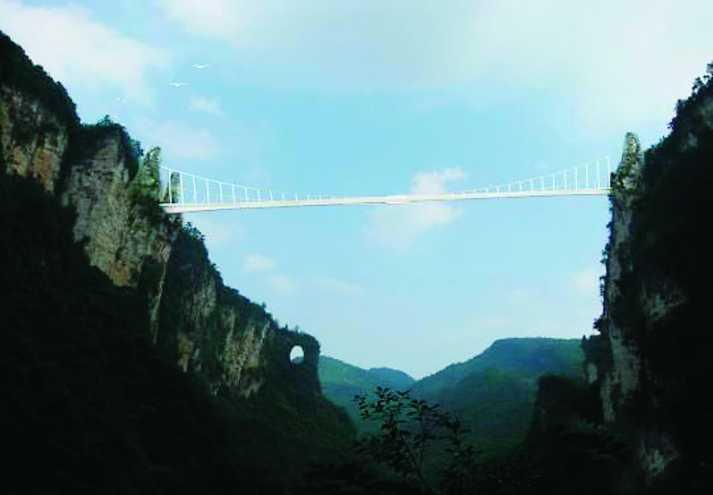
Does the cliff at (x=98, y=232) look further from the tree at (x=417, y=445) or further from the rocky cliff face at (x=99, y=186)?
the tree at (x=417, y=445)

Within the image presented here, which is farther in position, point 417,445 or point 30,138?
point 30,138

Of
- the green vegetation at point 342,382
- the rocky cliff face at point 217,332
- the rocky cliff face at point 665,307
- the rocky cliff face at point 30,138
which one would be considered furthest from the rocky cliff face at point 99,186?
the green vegetation at point 342,382

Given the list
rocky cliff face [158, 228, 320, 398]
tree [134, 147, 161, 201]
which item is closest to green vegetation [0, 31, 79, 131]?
tree [134, 147, 161, 201]

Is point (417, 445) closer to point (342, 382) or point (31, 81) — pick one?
point (31, 81)

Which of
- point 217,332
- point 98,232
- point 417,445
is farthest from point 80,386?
point 217,332

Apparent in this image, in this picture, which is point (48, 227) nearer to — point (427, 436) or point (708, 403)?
point (708, 403)

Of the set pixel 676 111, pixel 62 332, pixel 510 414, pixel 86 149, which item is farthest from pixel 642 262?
pixel 510 414

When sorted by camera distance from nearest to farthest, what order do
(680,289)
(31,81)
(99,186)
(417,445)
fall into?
(417,445) < (680,289) < (31,81) < (99,186)

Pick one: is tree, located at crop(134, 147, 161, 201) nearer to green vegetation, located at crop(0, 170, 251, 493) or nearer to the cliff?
the cliff
